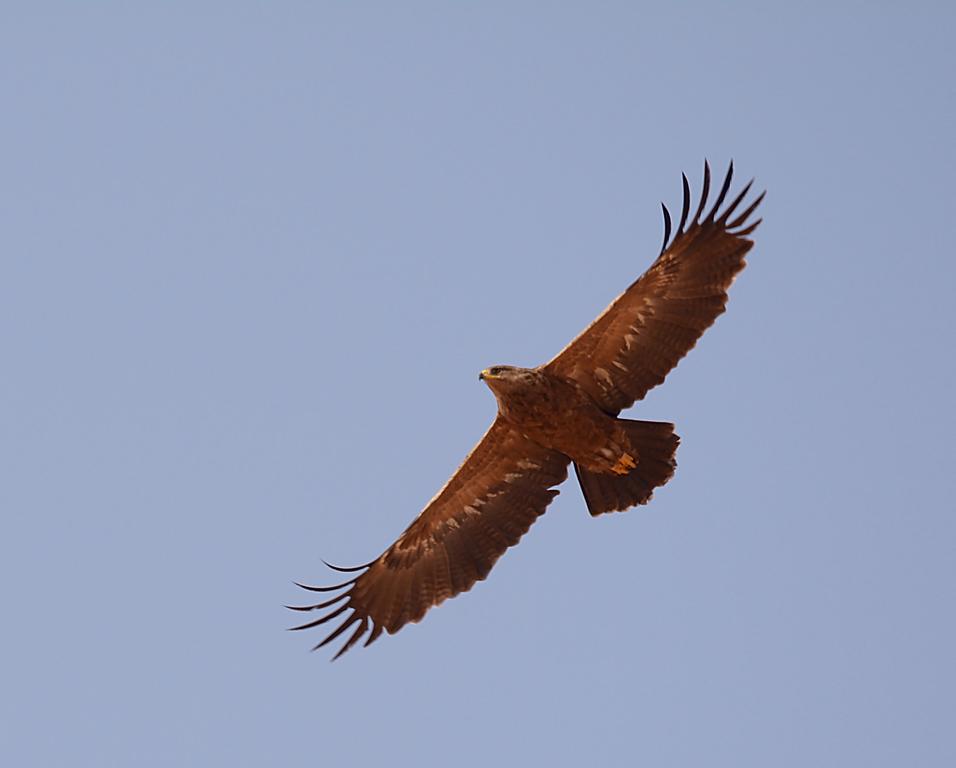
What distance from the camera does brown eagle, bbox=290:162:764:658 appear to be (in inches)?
667

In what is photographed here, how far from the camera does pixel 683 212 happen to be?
A: 17016 mm

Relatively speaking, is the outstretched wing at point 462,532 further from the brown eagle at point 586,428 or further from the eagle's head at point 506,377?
the eagle's head at point 506,377

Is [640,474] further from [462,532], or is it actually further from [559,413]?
[462,532]

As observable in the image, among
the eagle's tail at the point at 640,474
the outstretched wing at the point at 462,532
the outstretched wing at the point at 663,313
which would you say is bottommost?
the outstretched wing at the point at 462,532

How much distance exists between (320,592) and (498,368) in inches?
139

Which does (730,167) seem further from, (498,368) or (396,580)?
(396,580)

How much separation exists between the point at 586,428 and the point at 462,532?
2140mm

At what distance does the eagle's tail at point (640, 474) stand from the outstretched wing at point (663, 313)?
0.39 meters

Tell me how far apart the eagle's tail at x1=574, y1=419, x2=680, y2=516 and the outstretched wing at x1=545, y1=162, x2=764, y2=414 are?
1.29 ft

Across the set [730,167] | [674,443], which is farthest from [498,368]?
[730,167]

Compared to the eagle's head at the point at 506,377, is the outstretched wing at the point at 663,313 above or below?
above

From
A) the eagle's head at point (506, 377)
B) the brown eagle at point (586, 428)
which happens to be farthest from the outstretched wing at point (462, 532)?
the eagle's head at point (506, 377)

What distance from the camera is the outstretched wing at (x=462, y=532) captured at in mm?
18125

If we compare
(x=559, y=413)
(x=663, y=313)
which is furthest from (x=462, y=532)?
(x=663, y=313)
